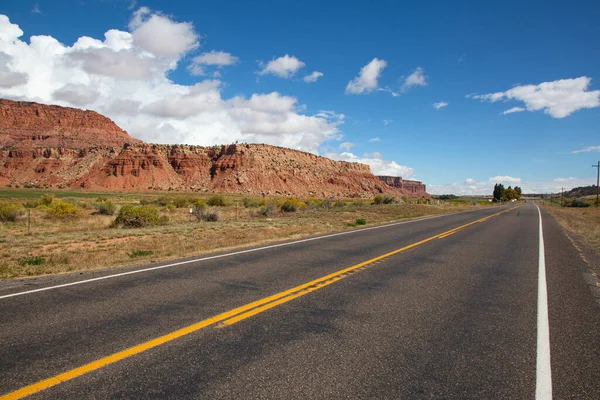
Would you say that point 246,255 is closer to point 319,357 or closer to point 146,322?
point 146,322

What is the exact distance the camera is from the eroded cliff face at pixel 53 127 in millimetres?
131125

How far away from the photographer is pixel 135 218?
72.0 ft

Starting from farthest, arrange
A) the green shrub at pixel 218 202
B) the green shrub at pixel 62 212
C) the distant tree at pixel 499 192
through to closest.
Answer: the distant tree at pixel 499 192 → the green shrub at pixel 218 202 → the green shrub at pixel 62 212

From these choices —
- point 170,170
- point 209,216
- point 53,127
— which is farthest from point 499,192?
point 53,127

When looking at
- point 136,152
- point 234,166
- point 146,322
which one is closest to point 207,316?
point 146,322

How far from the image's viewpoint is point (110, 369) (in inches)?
137

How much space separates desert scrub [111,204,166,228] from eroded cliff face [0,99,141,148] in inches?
5183

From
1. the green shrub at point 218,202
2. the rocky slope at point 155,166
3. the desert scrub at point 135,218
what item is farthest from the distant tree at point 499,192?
the desert scrub at point 135,218

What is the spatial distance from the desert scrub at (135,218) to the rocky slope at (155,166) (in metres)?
80.3

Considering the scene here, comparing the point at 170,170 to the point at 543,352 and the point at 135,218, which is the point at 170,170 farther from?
the point at 543,352

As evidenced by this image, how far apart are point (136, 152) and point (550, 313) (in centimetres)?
12371

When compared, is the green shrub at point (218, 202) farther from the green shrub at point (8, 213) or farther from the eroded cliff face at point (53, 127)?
the eroded cliff face at point (53, 127)

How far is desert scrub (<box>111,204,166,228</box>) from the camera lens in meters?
21.8

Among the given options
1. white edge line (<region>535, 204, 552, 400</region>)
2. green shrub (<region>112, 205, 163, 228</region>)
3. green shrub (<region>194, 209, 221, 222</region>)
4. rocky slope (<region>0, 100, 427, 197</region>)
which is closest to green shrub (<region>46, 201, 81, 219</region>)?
green shrub (<region>112, 205, 163, 228</region>)
